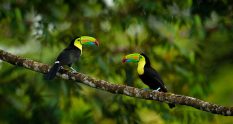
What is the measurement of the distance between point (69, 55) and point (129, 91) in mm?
1331

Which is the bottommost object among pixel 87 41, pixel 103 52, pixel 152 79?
pixel 152 79

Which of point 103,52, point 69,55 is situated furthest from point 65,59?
point 103,52

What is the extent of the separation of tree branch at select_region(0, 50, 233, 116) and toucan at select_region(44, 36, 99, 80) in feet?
0.48

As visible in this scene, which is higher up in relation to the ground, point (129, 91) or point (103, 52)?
point (103, 52)

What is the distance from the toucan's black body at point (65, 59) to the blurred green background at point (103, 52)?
2.59 m

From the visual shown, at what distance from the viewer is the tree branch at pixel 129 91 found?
23.8 ft

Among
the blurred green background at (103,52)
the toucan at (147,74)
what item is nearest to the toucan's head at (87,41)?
the toucan at (147,74)

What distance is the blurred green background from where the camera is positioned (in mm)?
12523

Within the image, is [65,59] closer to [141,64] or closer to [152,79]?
[141,64]

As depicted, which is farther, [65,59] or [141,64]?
[141,64]

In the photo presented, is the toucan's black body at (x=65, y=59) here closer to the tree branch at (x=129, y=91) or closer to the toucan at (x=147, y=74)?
the tree branch at (x=129, y=91)

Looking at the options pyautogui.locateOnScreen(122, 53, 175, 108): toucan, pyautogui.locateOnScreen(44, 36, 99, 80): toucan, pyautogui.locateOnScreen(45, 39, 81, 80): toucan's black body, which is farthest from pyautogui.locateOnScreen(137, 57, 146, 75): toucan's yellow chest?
pyautogui.locateOnScreen(45, 39, 81, 80): toucan's black body

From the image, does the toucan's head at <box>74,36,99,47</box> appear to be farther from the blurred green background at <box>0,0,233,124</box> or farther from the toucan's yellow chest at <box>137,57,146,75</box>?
the blurred green background at <box>0,0,233,124</box>

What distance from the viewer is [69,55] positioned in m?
9.08
